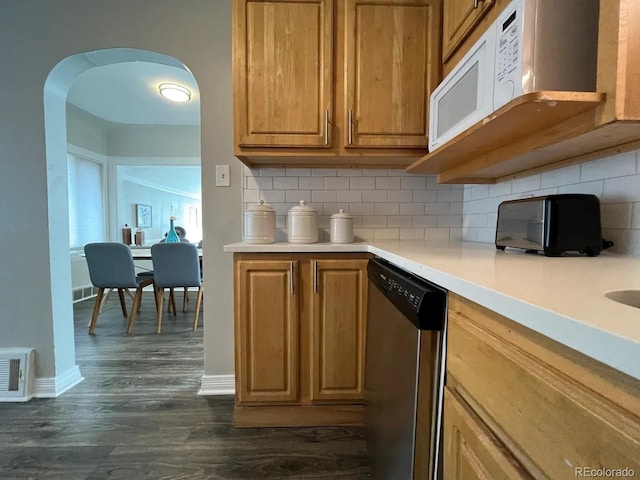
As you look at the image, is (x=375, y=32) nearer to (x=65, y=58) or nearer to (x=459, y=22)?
(x=459, y=22)

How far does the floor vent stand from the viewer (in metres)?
1.70

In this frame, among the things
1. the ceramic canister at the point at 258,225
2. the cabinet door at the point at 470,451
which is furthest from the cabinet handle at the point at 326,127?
the cabinet door at the point at 470,451

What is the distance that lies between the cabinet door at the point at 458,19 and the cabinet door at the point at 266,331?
3.93 ft

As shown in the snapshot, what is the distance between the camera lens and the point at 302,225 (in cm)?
159

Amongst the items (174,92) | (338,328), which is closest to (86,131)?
(174,92)

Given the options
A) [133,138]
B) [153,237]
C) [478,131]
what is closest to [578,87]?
[478,131]

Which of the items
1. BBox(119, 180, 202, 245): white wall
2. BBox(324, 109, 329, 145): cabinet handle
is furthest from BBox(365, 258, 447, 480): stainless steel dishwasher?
BBox(119, 180, 202, 245): white wall

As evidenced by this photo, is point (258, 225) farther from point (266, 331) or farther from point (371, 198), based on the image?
point (371, 198)

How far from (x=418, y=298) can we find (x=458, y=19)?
49.9 inches

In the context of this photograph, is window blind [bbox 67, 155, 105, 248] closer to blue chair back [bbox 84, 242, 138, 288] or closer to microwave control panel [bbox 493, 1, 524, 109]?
blue chair back [bbox 84, 242, 138, 288]

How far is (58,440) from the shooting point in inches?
54.8

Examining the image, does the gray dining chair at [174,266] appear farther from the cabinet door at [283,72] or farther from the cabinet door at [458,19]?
the cabinet door at [458,19]

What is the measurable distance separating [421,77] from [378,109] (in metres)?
0.27

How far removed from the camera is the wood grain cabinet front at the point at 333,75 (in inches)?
58.4
